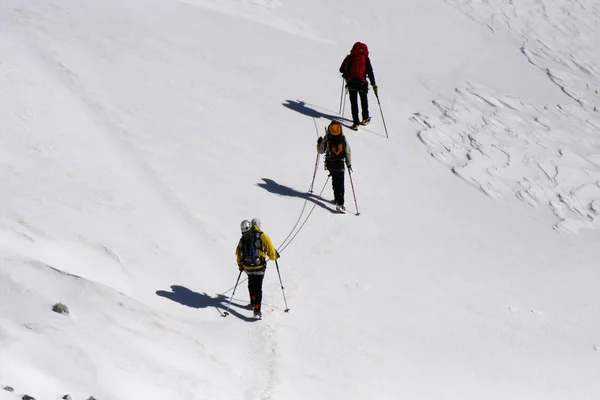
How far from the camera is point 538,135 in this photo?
1970 centimetres

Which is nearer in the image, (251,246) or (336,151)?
(251,246)

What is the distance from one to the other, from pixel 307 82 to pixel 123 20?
4.95 m

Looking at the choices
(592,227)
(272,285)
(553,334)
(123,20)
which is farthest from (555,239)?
(123,20)

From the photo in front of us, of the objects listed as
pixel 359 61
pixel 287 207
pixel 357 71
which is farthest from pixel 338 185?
pixel 359 61

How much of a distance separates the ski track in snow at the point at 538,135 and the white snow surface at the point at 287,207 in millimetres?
70

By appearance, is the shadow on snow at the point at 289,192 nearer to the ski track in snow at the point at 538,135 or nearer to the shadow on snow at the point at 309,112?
the shadow on snow at the point at 309,112

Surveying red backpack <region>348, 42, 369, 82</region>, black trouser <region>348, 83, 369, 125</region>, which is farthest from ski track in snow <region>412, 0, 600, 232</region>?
red backpack <region>348, 42, 369, 82</region>

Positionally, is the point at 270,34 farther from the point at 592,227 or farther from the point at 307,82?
the point at 592,227

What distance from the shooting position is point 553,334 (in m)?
13.0

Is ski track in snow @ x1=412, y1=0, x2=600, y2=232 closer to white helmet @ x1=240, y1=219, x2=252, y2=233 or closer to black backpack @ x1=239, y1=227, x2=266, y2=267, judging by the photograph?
black backpack @ x1=239, y1=227, x2=266, y2=267

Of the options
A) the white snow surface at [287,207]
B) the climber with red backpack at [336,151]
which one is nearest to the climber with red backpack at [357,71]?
the white snow surface at [287,207]

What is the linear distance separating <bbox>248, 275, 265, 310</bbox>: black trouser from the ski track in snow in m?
7.46

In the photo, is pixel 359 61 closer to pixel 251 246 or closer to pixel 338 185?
pixel 338 185

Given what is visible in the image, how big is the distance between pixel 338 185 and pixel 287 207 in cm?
102
